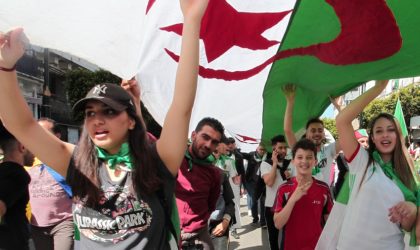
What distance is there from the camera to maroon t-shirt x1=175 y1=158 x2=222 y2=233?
10.0ft

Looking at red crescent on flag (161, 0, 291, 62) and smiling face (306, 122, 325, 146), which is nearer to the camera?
red crescent on flag (161, 0, 291, 62)

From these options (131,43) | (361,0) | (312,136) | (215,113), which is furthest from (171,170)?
(312,136)

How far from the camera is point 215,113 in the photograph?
3436 mm

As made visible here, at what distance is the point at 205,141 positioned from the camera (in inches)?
121

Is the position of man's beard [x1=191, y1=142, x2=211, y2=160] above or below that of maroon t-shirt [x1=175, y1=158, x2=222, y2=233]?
above

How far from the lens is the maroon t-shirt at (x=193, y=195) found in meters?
3.06

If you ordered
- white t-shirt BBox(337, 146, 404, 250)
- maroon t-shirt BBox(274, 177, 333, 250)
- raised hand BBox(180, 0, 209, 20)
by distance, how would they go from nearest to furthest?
raised hand BBox(180, 0, 209, 20), white t-shirt BBox(337, 146, 404, 250), maroon t-shirt BBox(274, 177, 333, 250)

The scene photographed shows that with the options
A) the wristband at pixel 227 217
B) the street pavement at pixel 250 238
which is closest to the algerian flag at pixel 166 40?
the wristband at pixel 227 217

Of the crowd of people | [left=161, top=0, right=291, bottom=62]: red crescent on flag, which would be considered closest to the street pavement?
the crowd of people

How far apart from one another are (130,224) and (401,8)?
174cm

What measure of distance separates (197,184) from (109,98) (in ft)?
5.04

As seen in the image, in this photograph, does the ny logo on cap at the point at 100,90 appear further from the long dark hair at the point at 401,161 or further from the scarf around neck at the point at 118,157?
the long dark hair at the point at 401,161

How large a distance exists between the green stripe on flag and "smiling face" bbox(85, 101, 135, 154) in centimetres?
127

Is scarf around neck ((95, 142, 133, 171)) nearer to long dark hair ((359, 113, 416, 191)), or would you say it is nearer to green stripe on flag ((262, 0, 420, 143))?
green stripe on flag ((262, 0, 420, 143))
